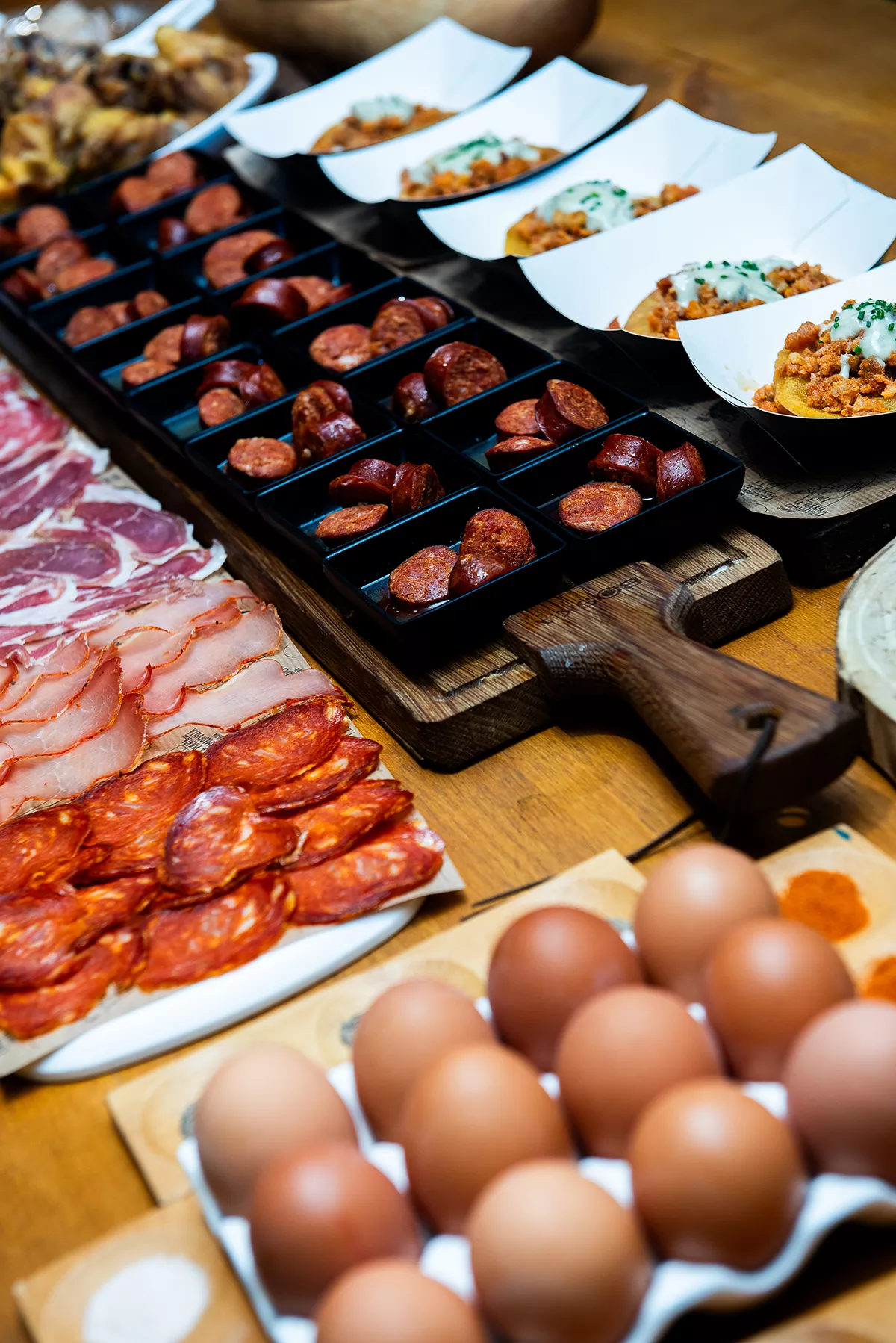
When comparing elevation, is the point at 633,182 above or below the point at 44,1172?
above

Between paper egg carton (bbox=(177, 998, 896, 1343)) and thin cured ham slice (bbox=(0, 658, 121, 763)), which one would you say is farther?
thin cured ham slice (bbox=(0, 658, 121, 763))

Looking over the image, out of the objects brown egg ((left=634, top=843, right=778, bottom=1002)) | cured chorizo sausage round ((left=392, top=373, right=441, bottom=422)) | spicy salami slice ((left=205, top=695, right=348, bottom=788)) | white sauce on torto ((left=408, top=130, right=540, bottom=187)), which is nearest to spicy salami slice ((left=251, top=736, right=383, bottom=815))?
spicy salami slice ((left=205, top=695, right=348, bottom=788))

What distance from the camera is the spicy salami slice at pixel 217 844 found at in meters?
1.23

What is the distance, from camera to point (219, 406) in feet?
6.11

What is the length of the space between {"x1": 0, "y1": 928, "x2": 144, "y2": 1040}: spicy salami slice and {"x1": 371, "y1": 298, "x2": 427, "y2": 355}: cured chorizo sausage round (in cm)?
107

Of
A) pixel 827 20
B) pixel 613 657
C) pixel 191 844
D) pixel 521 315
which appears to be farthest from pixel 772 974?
pixel 827 20

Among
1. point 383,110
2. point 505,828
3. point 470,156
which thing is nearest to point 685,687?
point 505,828

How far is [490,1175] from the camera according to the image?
83cm

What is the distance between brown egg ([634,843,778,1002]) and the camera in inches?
37.6

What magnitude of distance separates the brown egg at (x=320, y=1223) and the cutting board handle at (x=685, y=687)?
49 centimetres

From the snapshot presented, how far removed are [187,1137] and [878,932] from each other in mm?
620

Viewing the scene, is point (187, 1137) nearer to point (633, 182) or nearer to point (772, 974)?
point (772, 974)

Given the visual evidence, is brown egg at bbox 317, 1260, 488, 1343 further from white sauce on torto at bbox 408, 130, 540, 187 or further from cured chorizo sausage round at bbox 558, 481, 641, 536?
white sauce on torto at bbox 408, 130, 540, 187

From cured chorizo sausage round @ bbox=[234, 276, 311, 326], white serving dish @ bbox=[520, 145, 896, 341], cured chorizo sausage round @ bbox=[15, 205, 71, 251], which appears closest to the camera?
white serving dish @ bbox=[520, 145, 896, 341]
